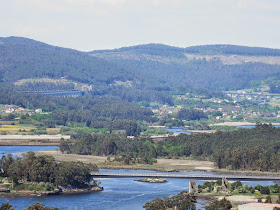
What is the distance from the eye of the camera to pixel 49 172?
278 feet

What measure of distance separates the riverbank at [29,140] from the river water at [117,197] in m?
41.1

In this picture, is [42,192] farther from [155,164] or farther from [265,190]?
[155,164]

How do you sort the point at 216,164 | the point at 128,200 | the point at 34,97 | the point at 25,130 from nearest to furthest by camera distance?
the point at 128,200, the point at 216,164, the point at 25,130, the point at 34,97

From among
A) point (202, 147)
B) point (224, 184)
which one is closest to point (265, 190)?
point (224, 184)

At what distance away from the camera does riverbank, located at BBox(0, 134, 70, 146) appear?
132087mm

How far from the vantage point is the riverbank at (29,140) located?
132087 millimetres

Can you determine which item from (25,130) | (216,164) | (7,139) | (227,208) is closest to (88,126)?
(25,130)

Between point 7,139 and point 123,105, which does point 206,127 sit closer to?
point 123,105

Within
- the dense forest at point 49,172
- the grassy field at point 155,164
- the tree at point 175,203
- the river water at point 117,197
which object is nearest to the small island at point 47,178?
the dense forest at point 49,172

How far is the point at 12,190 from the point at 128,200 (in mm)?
11966

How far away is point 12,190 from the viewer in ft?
271

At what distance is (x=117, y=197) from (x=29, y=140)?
5735 centimetres

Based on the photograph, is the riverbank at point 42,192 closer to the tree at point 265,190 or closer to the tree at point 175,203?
the tree at point 175,203

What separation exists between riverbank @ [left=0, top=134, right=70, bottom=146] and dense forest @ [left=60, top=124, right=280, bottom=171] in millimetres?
5777
